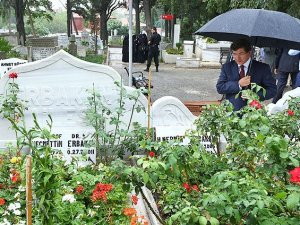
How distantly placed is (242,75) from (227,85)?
0.60 ft

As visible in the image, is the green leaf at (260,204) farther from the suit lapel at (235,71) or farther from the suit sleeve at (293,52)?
the suit sleeve at (293,52)

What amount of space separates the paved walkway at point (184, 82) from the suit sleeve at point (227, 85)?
5.94 meters

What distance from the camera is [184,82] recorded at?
543 inches

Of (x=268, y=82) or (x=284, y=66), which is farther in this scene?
(x=284, y=66)

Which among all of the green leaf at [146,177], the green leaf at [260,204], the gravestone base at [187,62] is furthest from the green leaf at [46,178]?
the gravestone base at [187,62]

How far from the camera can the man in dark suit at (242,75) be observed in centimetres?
440

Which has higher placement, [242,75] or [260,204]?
[242,75]

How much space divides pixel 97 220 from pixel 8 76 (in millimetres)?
2172

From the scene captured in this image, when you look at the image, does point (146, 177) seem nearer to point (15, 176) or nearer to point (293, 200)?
point (293, 200)

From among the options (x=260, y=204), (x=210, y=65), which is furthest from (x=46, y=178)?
(x=210, y=65)

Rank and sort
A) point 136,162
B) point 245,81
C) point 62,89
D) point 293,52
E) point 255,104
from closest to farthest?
point 255,104, point 136,162, point 245,81, point 62,89, point 293,52

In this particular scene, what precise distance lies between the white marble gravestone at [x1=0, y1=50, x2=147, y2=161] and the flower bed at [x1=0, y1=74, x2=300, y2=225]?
0.60 metres

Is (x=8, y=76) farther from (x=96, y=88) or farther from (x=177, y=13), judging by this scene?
(x=177, y=13)

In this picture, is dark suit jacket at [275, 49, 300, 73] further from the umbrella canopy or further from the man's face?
the man's face
